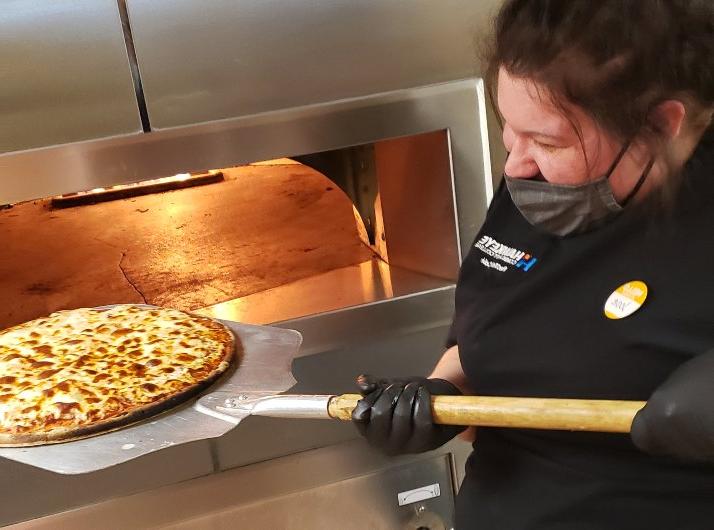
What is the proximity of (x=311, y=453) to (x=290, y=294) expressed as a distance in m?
0.35

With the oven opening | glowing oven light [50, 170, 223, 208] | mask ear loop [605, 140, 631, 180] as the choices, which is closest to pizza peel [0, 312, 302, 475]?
the oven opening

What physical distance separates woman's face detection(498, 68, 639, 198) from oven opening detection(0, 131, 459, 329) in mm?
543

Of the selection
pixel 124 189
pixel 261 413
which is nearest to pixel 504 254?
pixel 261 413

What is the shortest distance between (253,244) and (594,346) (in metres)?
0.96

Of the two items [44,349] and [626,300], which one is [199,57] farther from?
[626,300]

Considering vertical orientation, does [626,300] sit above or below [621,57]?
below

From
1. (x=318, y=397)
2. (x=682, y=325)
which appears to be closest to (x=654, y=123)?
(x=682, y=325)

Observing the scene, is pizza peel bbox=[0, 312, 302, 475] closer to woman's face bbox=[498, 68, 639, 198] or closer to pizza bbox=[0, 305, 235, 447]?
pizza bbox=[0, 305, 235, 447]

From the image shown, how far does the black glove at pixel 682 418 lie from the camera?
0.74 metres

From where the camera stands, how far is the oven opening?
153 centimetres

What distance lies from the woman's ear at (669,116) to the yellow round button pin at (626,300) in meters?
0.17

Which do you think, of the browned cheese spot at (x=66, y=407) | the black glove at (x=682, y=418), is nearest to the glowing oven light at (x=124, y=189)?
the browned cheese spot at (x=66, y=407)

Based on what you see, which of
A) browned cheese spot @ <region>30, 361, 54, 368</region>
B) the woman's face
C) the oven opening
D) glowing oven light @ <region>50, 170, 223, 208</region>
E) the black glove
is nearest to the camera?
the black glove

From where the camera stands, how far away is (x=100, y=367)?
1.12 metres
